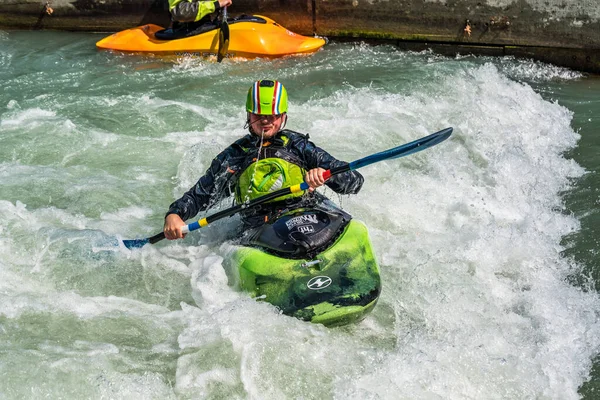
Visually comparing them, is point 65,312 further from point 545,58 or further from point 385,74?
point 545,58

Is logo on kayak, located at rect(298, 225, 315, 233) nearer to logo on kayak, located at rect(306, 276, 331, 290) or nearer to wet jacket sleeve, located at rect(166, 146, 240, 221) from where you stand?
logo on kayak, located at rect(306, 276, 331, 290)

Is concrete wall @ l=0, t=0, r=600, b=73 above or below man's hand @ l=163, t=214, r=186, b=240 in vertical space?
above

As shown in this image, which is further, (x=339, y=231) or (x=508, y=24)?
(x=508, y=24)

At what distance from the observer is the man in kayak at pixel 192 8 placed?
9711 millimetres

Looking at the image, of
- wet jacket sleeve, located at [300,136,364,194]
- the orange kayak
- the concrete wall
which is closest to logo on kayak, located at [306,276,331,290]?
wet jacket sleeve, located at [300,136,364,194]

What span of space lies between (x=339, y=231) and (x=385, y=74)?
17.2ft

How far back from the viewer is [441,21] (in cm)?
1009

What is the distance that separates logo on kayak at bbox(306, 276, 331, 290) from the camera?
4.01 m

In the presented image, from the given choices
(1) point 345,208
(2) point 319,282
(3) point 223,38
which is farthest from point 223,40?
(2) point 319,282

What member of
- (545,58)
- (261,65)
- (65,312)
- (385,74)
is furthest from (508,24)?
(65,312)

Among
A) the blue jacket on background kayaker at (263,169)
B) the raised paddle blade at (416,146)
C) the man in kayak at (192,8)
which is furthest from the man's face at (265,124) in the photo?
the man in kayak at (192,8)

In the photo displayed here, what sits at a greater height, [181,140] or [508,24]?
[508,24]

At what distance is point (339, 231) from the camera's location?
4.33 metres

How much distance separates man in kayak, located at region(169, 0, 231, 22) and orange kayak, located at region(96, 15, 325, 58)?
8.1 inches
